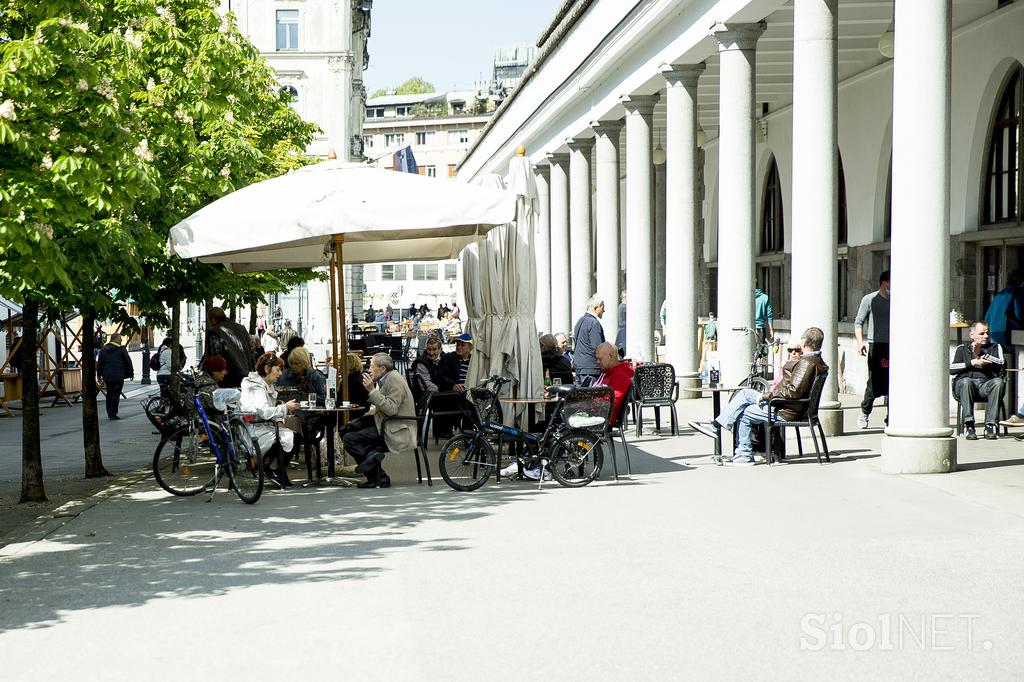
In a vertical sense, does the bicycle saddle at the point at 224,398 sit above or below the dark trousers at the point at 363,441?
above

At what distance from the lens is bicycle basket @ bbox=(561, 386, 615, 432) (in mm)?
11586

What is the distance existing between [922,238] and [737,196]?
571 cm

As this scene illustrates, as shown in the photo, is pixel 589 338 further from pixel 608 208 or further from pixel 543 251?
pixel 543 251

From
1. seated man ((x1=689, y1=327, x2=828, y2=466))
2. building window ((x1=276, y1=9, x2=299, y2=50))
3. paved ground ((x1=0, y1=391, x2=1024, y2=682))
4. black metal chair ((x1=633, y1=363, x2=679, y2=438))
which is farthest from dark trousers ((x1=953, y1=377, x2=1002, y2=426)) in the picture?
building window ((x1=276, y1=9, x2=299, y2=50))

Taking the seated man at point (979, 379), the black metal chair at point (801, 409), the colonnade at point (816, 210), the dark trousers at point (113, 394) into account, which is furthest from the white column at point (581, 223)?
the black metal chair at point (801, 409)

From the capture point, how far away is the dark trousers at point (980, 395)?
14.3 metres

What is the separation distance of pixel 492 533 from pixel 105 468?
28.3ft

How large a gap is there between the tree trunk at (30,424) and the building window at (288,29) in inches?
2092

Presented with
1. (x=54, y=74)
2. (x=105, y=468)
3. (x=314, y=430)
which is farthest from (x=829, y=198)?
(x=105, y=468)

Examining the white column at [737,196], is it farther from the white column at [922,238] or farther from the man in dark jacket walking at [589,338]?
the white column at [922,238]

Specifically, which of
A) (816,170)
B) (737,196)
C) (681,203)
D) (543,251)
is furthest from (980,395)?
(543,251)

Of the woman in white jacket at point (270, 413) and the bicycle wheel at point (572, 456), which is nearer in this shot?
the bicycle wheel at point (572, 456)

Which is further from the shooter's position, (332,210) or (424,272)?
(424,272)

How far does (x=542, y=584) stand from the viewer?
7.30 metres
